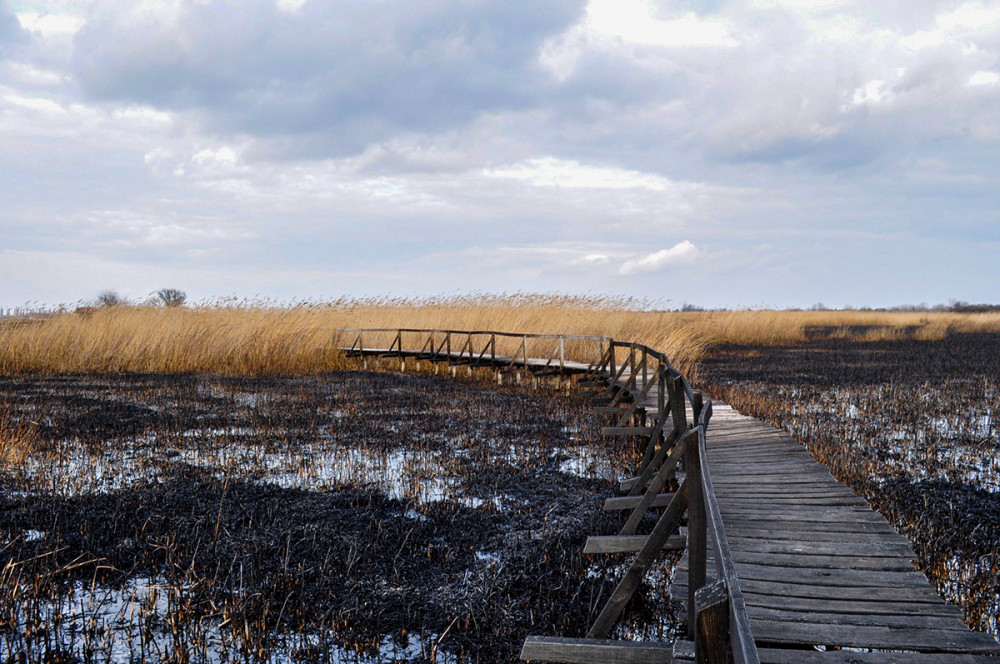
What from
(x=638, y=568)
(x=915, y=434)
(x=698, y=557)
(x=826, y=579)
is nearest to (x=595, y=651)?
(x=638, y=568)

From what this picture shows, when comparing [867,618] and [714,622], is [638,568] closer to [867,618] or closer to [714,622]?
[867,618]

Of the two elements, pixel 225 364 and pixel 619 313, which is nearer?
pixel 225 364

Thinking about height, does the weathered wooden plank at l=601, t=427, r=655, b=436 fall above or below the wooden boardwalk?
above

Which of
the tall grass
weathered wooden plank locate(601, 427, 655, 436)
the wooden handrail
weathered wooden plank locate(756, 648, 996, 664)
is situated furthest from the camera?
the tall grass

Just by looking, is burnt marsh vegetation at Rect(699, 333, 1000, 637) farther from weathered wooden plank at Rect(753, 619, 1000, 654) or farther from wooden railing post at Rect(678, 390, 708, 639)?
wooden railing post at Rect(678, 390, 708, 639)

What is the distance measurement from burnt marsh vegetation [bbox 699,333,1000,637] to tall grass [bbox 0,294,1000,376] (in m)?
2.53

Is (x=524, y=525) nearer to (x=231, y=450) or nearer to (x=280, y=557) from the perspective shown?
(x=280, y=557)

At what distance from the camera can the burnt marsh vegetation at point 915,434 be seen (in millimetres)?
4176

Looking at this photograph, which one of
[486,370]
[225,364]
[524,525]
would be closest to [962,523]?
[524,525]

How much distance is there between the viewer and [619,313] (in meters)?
17.2

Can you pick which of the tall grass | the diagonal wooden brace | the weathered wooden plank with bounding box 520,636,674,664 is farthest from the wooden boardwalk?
the tall grass

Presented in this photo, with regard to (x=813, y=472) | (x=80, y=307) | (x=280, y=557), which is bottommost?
(x=280, y=557)

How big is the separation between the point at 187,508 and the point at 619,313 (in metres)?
13.5

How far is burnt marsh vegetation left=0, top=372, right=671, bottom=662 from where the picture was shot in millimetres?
3262
